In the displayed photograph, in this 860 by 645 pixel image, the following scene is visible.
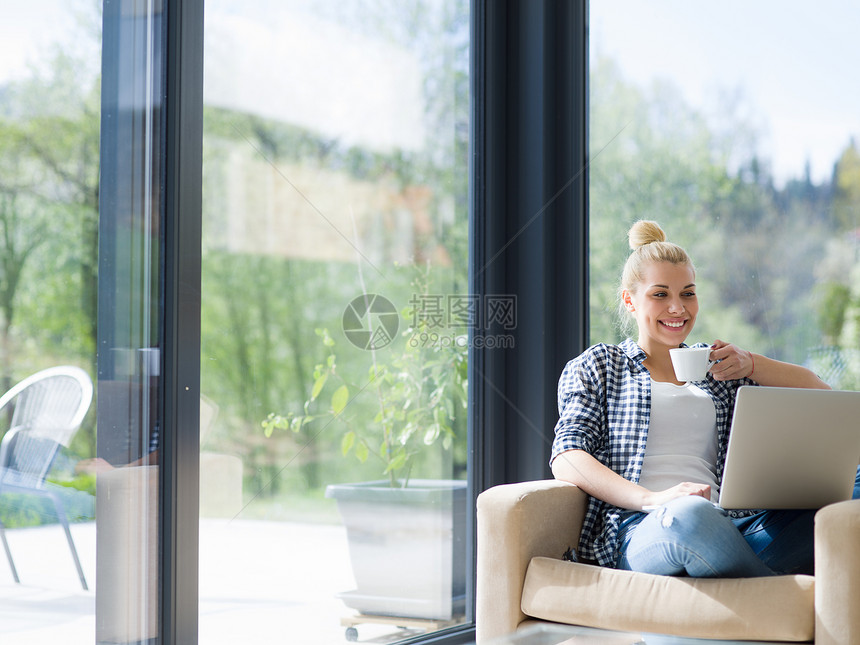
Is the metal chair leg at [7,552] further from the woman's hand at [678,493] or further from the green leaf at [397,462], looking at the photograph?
the woman's hand at [678,493]

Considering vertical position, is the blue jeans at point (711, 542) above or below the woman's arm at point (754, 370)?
below

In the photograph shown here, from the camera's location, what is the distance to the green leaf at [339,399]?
8.45 feet

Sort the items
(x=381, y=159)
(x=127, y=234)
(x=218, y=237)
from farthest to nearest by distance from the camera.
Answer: (x=381, y=159) → (x=218, y=237) → (x=127, y=234)

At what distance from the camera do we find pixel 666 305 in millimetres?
2320

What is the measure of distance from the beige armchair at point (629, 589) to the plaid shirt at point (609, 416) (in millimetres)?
68

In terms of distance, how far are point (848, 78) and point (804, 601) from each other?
1541 mm

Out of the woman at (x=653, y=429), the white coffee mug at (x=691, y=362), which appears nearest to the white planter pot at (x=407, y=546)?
the woman at (x=653, y=429)

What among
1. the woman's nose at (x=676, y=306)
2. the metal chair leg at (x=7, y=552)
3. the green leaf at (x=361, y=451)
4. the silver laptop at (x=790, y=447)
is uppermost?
the woman's nose at (x=676, y=306)

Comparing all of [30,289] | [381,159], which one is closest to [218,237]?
[30,289]

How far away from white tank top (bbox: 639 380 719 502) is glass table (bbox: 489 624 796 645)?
0.42 meters

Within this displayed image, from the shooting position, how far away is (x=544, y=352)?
2.91 meters

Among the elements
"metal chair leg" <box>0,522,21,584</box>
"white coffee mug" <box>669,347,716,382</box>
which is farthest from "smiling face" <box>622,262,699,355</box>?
"metal chair leg" <box>0,522,21,584</box>

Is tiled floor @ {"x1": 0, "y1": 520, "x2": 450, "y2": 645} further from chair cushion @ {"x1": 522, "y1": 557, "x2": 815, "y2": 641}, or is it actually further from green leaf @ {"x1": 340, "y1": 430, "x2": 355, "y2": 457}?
chair cushion @ {"x1": 522, "y1": 557, "x2": 815, "y2": 641}

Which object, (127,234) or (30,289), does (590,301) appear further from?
(30,289)
